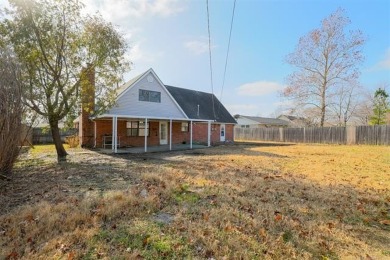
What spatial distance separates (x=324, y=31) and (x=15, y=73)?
30273 mm

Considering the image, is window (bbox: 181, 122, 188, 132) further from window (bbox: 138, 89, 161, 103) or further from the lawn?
the lawn

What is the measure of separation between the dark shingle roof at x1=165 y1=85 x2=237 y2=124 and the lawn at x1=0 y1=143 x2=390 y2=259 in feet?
49.4

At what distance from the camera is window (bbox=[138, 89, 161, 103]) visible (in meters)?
17.8

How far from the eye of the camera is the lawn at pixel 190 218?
11.2 ft

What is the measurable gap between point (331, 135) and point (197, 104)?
14.5 meters

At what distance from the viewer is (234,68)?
14.1m

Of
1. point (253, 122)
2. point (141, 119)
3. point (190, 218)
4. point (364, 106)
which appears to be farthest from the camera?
point (253, 122)

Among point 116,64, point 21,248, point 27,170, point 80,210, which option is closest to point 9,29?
point 116,64

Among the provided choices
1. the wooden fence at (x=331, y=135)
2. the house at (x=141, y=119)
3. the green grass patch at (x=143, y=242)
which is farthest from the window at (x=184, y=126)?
the green grass patch at (x=143, y=242)

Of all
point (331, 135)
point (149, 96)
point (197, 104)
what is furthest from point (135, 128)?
point (331, 135)

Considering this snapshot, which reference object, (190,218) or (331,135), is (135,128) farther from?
(331,135)

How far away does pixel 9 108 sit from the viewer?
6.89 metres

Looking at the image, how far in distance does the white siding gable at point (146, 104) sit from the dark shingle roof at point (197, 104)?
2404mm

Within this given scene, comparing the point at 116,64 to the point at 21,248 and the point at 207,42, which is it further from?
the point at 21,248
